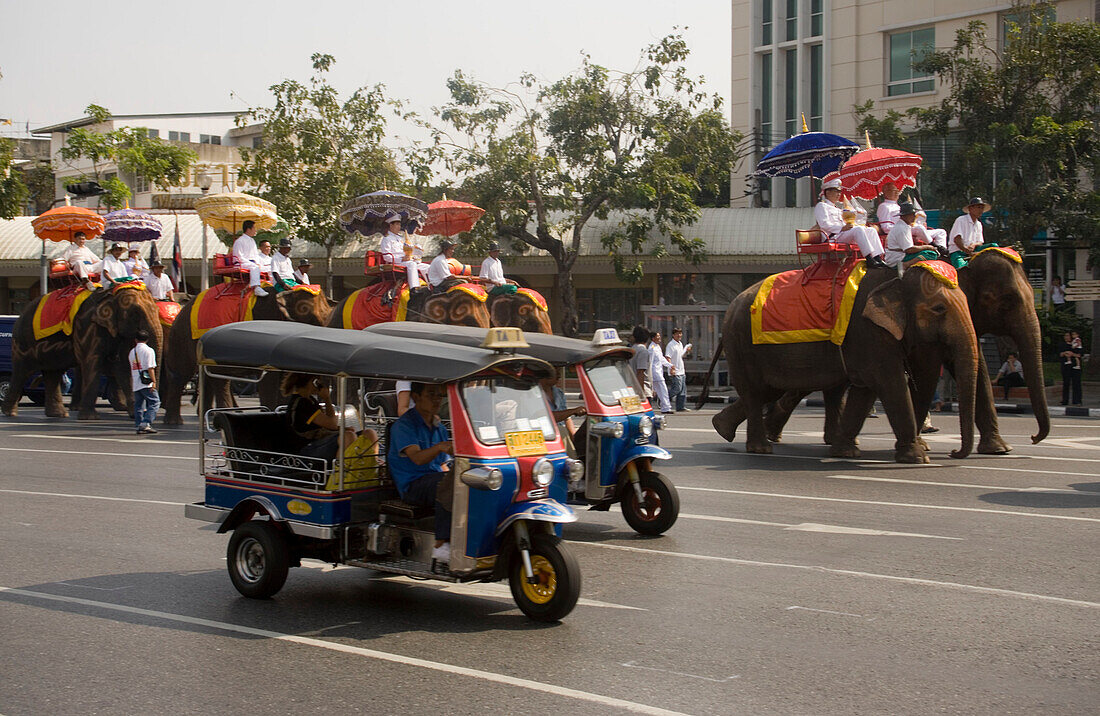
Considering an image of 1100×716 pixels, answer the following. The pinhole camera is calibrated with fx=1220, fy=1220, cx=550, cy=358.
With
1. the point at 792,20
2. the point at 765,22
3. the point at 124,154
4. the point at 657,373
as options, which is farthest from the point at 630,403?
the point at 765,22

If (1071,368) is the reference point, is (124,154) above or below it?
above

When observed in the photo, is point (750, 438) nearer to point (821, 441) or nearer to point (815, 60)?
point (821, 441)

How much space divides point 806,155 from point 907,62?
24.3 m

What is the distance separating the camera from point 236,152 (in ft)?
204

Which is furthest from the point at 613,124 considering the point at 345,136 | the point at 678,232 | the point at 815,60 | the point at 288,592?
the point at 288,592

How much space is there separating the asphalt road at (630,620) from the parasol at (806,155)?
26.5 feet

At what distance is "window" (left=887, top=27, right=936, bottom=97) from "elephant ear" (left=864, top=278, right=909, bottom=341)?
2749 cm

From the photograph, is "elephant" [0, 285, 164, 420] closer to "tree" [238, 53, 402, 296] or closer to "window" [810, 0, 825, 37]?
"tree" [238, 53, 402, 296]

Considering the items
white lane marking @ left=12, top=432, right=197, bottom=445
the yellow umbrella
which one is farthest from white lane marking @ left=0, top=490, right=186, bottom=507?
the yellow umbrella

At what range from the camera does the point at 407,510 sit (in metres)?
8.05

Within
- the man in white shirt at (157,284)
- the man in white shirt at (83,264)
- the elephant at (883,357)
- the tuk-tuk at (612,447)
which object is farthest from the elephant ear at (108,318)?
the tuk-tuk at (612,447)

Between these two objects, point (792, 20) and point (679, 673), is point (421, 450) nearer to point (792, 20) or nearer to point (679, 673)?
point (679, 673)

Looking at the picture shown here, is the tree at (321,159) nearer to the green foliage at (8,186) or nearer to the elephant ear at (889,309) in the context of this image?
the green foliage at (8,186)

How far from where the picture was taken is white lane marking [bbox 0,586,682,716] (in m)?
6.17
